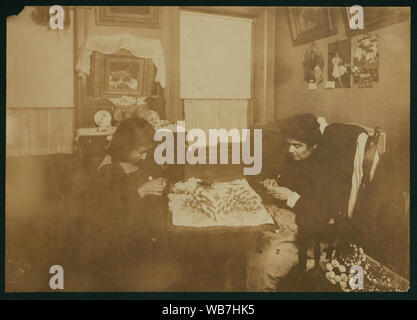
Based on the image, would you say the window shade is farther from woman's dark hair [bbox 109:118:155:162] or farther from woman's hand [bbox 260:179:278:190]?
woman's hand [bbox 260:179:278:190]

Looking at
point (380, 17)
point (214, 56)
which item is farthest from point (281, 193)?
point (380, 17)

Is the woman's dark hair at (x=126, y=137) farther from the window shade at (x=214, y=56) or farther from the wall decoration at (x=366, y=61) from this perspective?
the wall decoration at (x=366, y=61)

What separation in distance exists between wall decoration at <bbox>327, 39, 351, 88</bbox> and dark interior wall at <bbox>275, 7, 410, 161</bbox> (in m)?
0.03

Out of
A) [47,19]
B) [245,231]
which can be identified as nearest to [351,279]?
[245,231]

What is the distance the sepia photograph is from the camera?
3.02 m

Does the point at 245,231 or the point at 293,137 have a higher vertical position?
the point at 293,137

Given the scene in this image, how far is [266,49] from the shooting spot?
3090mm

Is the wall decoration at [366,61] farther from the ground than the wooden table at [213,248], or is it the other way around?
the wall decoration at [366,61]

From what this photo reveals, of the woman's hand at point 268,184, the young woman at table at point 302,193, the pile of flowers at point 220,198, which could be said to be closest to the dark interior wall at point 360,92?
the young woman at table at point 302,193

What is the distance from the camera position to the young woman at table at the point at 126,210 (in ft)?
9.96

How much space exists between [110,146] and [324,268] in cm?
151

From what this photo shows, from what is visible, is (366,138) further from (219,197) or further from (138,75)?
(138,75)

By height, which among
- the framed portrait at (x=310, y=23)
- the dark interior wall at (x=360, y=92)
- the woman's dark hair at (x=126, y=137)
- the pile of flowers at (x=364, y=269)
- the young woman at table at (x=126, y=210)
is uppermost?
the framed portrait at (x=310, y=23)

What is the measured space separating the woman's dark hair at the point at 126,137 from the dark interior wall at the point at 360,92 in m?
0.84
